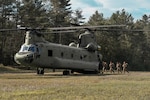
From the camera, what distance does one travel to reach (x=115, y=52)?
89938 mm

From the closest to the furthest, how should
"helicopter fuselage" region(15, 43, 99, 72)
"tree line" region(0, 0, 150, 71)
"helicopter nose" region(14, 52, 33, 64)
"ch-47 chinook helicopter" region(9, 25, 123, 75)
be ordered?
"helicopter nose" region(14, 52, 33, 64)
"helicopter fuselage" region(15, 43, 99, 72)
"ch-47 chinook helicopter" region(9, 25, 123, 75)
"tree line" region(0, 0, 150, 71)

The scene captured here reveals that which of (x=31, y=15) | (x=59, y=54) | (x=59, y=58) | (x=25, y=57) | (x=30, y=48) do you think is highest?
(x=31, y=15)

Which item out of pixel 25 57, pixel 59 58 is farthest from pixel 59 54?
pixel 25 57

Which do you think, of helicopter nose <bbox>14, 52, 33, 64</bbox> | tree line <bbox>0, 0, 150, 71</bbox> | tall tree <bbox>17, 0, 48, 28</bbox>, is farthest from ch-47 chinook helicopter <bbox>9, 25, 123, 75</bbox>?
tall tree <bbox>17, 0, 48, 28</bbox>

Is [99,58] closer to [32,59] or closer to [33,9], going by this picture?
[32,59]

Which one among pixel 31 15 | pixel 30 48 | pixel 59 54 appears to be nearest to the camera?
pixel 30 48

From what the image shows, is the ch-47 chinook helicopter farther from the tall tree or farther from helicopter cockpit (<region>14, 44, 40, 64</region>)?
the tall tree

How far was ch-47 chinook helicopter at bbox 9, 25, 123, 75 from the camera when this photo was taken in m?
31.5

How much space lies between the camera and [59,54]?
→ 34.1 m

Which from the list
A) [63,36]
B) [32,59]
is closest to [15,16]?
[63,36]

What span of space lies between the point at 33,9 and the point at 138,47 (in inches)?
1932

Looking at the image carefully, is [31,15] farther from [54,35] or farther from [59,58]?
[59,58]

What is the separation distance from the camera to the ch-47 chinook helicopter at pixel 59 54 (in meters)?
31.5

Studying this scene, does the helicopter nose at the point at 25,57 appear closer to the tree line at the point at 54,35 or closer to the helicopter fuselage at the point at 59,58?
the helicopter fuselage at the point at 59,58
